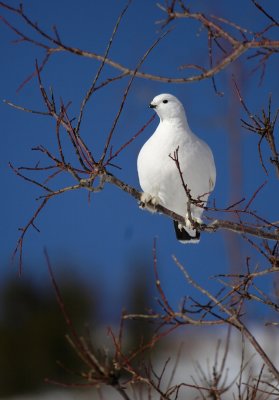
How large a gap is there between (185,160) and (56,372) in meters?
13.8

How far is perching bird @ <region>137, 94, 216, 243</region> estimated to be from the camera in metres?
3.85

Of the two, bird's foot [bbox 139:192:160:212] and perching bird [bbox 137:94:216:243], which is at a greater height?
perching bird [bbox 137:94:216:243]

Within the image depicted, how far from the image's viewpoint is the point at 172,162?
150 inches

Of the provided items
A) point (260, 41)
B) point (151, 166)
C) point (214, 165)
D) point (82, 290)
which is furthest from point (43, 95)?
point (82, 290)

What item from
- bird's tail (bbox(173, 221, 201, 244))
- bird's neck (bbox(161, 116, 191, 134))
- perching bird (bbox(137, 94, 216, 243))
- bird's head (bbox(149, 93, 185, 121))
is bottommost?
bird's tail (bbox(173, 221, 201, 244))

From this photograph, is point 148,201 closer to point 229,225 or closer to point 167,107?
point 167,107

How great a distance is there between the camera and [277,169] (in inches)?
95.5

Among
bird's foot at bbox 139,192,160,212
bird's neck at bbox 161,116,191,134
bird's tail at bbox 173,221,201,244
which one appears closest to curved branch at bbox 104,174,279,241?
bird's foot at bbox 139,192,160,212

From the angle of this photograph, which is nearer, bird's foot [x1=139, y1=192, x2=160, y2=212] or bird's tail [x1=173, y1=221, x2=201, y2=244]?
bird's foot [x1=139, y1=192, x2=160, y2=212]

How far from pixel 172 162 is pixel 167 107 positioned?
1.87ft

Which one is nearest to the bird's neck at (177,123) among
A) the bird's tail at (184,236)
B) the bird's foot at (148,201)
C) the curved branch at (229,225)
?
the bird's foot at (148,201)

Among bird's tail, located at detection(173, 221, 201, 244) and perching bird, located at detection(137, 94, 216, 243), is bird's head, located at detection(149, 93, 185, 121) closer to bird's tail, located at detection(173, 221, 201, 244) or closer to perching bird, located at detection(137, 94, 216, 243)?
perching bird, located at detection(137, 94, 216, 243)

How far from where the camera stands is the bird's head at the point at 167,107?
4145 millimetres

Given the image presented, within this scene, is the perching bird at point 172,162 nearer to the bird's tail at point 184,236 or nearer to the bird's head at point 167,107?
the bird's head at point 167,107
